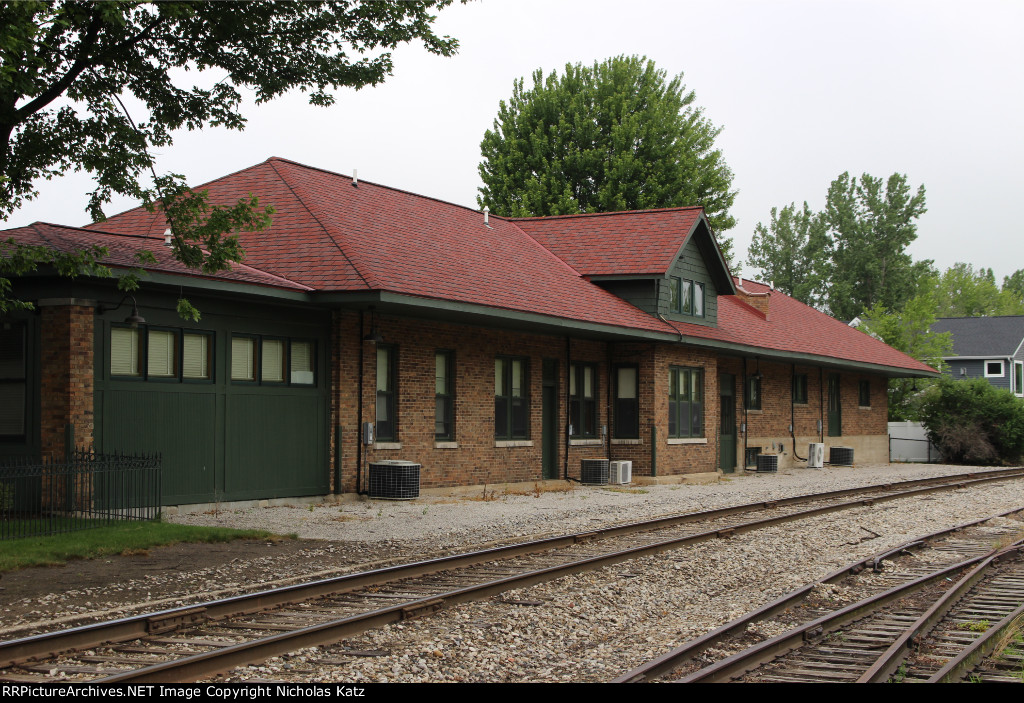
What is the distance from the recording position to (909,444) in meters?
46.3

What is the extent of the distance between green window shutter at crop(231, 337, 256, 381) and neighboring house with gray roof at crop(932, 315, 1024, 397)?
55.8 m

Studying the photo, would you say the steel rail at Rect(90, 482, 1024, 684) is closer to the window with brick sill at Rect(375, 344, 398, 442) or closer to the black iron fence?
the black iron fence

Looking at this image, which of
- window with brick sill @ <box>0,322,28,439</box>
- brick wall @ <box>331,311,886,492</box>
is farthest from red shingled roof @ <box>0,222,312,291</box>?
brick wall @ <box>331,311,886,492</box>

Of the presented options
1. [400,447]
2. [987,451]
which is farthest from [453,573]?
[987,451]

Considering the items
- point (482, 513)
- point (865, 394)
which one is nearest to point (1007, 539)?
point (482, 513)

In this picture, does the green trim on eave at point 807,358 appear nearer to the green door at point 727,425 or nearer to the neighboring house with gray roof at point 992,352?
the green door at point 727,425

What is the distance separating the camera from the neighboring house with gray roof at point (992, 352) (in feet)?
218

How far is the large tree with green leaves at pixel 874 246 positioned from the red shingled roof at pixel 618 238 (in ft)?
162

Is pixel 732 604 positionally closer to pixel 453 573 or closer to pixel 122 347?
pixel 453 573

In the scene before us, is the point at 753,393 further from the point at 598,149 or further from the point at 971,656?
the point at 971,656

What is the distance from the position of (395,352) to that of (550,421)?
563cm

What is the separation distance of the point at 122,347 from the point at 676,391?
50.1 ft

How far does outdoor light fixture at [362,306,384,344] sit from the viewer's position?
62.5 feet

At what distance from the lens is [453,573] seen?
38.0 ft
